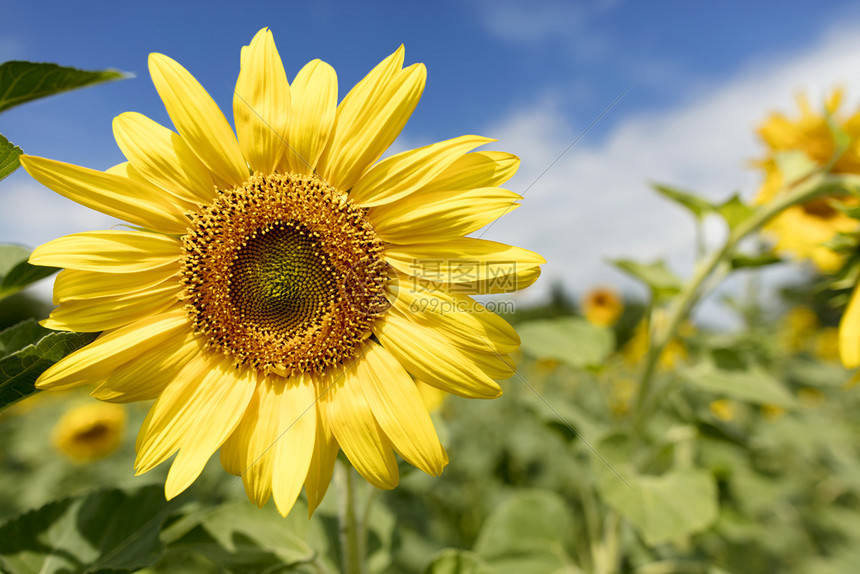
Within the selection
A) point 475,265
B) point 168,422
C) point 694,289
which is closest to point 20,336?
point 168,422

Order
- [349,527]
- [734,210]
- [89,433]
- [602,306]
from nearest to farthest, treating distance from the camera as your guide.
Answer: [349,527], [734,210], [89,433], [602,306]

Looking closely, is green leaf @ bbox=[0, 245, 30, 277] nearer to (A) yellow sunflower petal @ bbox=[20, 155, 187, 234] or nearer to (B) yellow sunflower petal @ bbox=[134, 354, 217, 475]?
(A) yellow sunflower petal @ bbox=[20, 155, 187, 234]

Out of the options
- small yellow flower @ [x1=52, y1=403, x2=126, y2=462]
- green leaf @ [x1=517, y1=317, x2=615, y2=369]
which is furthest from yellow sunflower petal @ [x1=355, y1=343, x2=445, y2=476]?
small yellow flower @ [x1=52, y1=403, x2=126, y2=462]

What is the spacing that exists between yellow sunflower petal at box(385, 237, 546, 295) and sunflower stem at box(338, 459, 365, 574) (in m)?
0.65

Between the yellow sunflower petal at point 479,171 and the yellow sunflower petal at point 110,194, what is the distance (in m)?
0.74

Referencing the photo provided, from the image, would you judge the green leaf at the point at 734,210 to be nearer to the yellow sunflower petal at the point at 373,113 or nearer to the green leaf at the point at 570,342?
the green leaf at the point at 570,342

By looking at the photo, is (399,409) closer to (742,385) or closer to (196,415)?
(196,415)

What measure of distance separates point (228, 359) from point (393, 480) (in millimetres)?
624

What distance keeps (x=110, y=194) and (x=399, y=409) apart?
94 cm

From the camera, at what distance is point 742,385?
2457mm

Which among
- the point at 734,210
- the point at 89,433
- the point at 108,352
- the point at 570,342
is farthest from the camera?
the point at 89,433

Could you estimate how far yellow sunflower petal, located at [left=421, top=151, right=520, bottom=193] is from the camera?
136 cm

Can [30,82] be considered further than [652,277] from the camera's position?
No

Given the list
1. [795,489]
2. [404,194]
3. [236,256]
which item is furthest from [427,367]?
[795,489]
